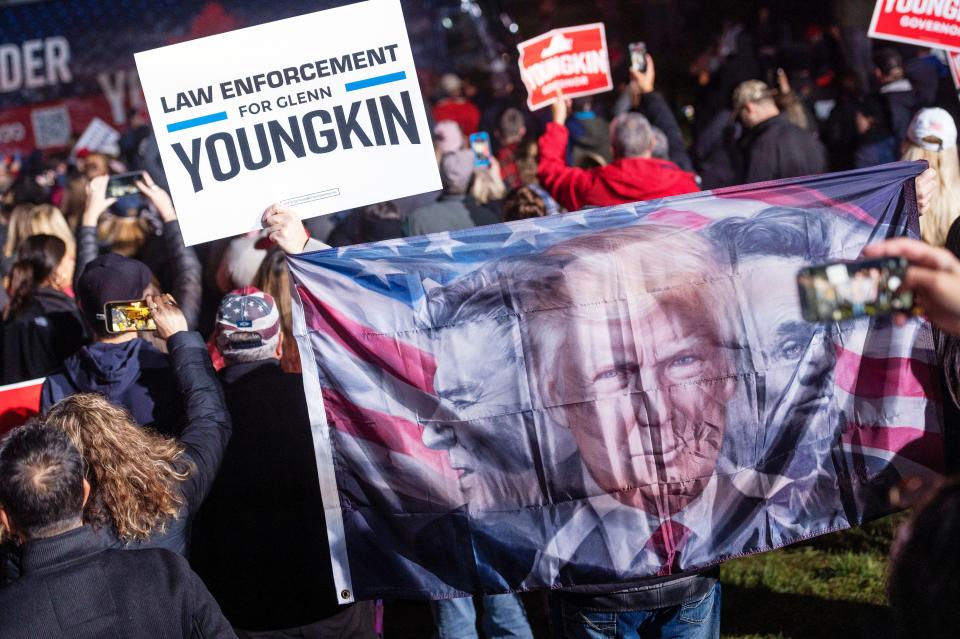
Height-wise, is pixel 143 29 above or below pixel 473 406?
above

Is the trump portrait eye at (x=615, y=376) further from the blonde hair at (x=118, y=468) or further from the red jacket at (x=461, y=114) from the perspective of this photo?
the red jacket at (x=461, y=114)

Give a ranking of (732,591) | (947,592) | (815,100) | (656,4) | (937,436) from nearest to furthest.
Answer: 1. (947,592)
2. (937,436)
3. (732,591)
4. (815,100)
5. (656,4)

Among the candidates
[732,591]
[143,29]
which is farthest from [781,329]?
[143,29]

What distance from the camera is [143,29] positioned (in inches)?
571

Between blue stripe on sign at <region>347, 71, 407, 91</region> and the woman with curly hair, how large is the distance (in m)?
1.21

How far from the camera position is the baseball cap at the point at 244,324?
3520 millimetres

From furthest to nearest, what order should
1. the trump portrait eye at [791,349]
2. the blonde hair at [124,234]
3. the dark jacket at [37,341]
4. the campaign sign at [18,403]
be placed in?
the blonde hair at [124,234]
the dark jacket at [37,341]
the campaign sign at [18,403]
the trump portrait eye at [791,349]

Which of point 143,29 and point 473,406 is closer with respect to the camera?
point 473,406

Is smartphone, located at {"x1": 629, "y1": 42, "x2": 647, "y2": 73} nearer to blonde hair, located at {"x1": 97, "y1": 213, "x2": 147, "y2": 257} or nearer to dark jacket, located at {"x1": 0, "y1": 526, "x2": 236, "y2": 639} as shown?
blonde hair, located at {"x1": 97, "y1": 213, "x2": 147, "y2": 257}

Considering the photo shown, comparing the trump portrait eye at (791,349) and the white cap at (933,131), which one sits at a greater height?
the white cap at (933,131)

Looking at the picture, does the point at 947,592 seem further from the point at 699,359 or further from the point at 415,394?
the point at 415,394

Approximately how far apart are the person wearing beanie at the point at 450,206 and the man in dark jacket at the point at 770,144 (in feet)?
6.79

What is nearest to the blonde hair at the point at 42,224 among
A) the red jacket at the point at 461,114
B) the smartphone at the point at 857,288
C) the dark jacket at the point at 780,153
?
the red jacket at the point at 461,114

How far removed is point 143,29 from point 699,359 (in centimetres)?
1350
